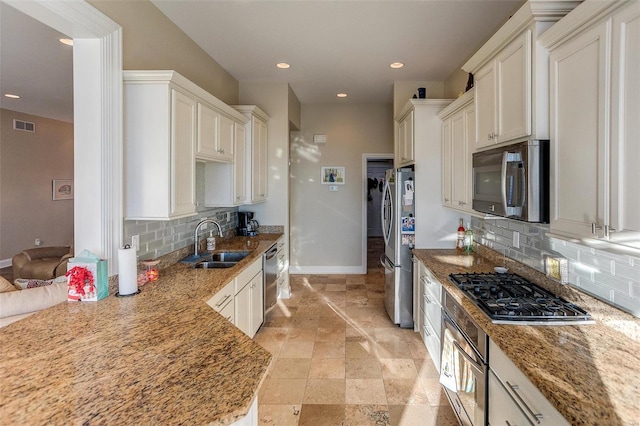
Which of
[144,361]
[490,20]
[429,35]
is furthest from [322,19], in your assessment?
[144,361]

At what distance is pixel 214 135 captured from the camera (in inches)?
117

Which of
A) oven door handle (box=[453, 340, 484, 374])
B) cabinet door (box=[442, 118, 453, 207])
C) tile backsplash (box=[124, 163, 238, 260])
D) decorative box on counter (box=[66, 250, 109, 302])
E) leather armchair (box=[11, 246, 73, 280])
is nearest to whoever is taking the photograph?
oven door handle (box=[453, 340, 484, 374])

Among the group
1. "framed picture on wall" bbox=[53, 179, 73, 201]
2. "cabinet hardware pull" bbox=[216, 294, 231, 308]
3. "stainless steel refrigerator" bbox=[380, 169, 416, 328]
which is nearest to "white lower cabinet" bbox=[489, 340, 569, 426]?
"cabinet hardware pull" bbox=[216, 294, 231, 308]

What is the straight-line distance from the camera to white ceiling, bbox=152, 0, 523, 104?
262cm

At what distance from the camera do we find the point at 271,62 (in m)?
3.83

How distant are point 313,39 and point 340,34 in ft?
0.90

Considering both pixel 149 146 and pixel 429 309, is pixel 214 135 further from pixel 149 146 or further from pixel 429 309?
pixel 429 309

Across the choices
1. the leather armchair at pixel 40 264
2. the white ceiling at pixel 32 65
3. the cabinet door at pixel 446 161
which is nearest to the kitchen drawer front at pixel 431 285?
the cabinet door at pixel 446 161

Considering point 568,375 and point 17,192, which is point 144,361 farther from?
point 17,192

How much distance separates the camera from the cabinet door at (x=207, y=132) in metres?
2.67

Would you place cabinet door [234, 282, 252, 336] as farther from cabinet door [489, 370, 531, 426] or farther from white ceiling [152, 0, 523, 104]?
white ceiling [152, 0, 523, 104]

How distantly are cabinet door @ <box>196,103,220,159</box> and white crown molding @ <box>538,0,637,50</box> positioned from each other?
2286 millimetres

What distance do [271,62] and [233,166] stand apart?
1.31m

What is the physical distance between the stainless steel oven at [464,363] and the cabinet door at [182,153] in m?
1.95
